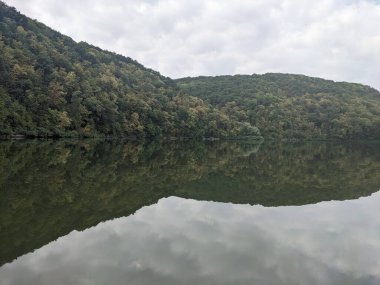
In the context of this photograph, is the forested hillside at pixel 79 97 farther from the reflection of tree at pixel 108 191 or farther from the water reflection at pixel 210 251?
the water reflection at pixel 210 251

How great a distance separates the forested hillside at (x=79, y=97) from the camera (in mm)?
60531

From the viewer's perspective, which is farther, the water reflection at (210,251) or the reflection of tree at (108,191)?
the reflection of tree at (108,191)

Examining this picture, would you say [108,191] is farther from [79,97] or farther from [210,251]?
[79,97]

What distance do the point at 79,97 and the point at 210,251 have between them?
69121 mm

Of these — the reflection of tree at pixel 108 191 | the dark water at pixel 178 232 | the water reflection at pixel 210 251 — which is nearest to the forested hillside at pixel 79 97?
the reflection of tree at pixel 108 191

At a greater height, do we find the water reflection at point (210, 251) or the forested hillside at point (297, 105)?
the forested hillside at point (297, 105)

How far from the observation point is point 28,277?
6.76 m

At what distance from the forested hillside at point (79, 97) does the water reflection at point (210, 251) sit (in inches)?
1778

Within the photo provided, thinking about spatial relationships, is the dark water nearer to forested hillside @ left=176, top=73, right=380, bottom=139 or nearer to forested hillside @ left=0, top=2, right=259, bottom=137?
forested hillside @ left=0, top=2, right=259, bottom=137

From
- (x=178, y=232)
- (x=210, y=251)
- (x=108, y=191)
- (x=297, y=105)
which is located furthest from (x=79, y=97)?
(x=297, y=105)

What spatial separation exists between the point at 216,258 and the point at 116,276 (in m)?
2.32

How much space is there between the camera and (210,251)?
8.91m

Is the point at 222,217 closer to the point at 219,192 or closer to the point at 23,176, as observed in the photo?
the point at 219,192

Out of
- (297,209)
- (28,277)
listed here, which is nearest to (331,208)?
(297,209)
